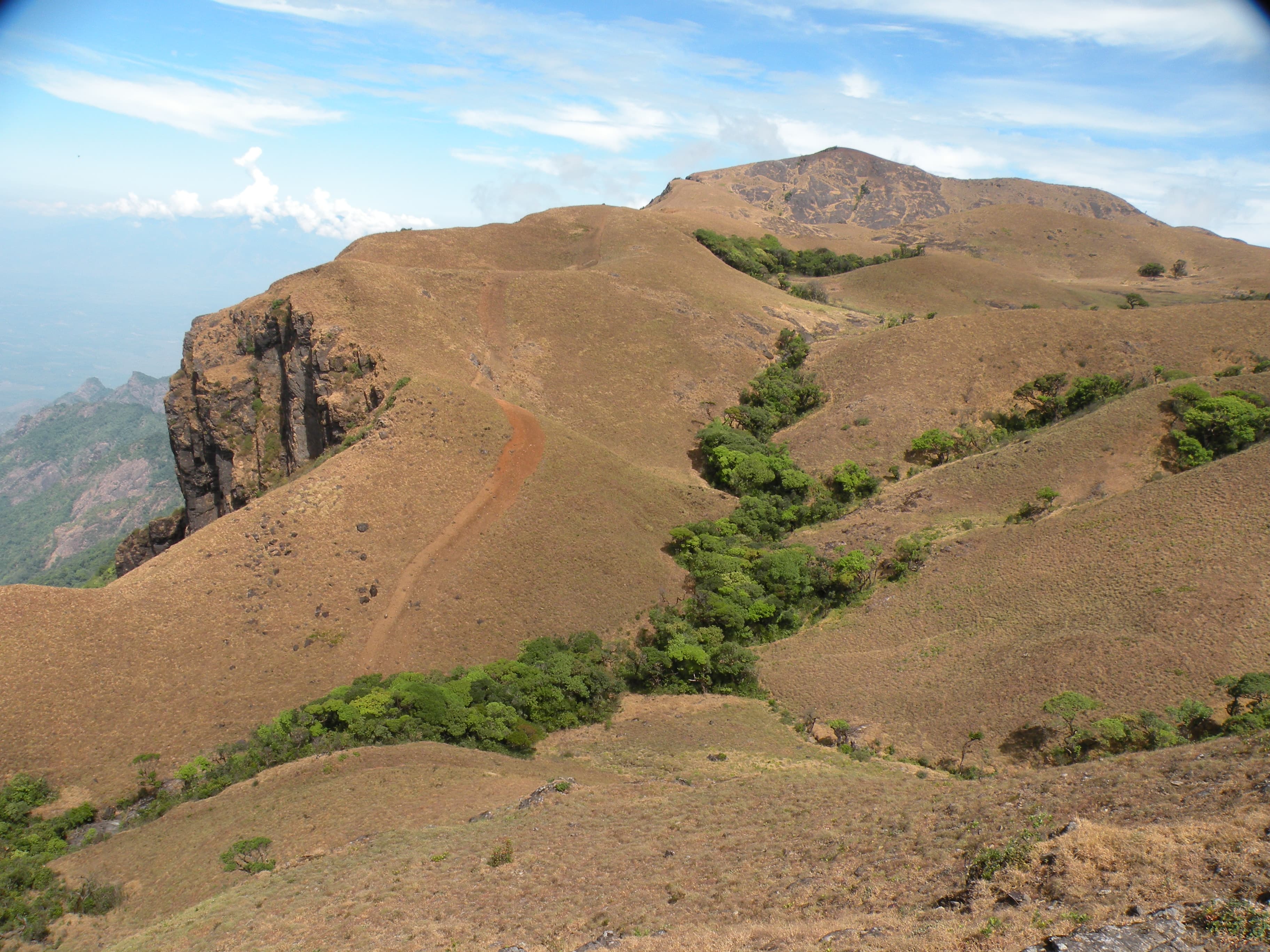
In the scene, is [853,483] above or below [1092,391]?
below

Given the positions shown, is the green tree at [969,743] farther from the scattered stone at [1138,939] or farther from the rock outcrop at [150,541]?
the rock outcrop at [150,541]

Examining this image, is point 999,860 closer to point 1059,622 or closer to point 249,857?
point 249,857

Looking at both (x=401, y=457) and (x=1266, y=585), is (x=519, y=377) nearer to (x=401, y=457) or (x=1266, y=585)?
(x=401, y=457)

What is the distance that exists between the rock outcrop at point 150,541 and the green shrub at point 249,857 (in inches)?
1421

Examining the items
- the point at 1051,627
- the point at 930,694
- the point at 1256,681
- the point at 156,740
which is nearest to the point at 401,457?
the point at 156,740

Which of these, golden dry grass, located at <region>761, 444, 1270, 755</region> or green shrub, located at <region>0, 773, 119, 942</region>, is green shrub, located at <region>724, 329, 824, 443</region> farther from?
green shrub, located at <region>0, 773, 119, 942</region>

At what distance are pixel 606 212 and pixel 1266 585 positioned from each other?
211 ft

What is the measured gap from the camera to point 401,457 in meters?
34.4

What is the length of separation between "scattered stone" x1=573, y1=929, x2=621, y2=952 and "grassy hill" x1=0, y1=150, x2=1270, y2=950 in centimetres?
29

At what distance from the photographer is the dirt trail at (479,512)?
2811 centimetres

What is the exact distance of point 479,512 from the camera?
3319 cm

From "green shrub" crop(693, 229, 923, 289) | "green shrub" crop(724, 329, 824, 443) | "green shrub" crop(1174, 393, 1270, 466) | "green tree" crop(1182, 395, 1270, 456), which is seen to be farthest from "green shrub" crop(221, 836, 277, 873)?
"green shrub" crop(693, 229, 923, 289)

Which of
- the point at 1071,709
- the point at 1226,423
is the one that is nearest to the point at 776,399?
the point at 1226,423

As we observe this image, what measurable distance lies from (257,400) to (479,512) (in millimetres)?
19036
